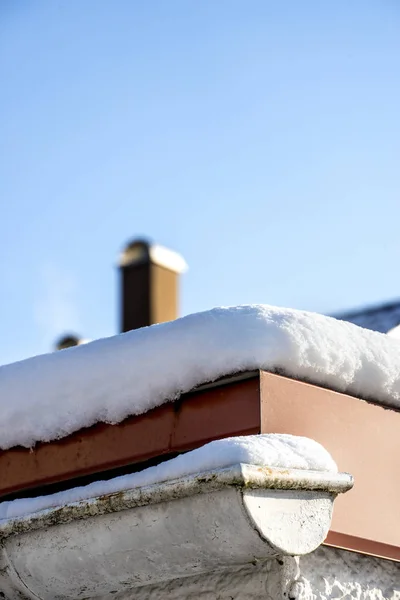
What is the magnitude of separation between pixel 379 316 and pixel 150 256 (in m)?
3.44

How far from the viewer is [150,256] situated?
8961mm

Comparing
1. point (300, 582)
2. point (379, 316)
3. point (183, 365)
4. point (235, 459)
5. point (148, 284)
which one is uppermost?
point (148, 284)

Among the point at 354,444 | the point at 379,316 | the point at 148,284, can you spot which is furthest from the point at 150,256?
the point at 354,444

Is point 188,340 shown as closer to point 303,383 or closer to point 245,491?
point 303,383

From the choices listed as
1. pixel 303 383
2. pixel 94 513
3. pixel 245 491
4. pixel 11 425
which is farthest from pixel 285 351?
pixel 11 425

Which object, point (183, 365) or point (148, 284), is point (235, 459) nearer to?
point (183, 365)

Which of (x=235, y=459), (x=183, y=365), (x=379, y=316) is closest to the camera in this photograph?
(x=235, y=459)

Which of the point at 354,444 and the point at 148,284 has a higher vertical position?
the point at 148,284

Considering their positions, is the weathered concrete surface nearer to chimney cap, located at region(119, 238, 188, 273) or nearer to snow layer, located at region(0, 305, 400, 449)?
snow layer, located at region(0, 305, 400, 449)

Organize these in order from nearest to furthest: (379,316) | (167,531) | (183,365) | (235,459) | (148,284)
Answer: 1. (235,459)
2. (167,531)
3. (183,365)
4. (379,316)
5. (148,284)

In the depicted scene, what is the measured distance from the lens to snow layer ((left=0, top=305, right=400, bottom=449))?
67.9 inches

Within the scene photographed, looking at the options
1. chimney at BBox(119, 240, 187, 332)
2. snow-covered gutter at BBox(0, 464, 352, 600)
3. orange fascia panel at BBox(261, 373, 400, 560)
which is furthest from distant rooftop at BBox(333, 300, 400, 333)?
snow-covered gutter at BBox(0, 464, 352, 600)

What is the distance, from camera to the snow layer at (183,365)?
5.66 feet

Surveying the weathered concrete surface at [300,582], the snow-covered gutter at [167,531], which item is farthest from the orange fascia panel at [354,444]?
the snow-covered gutter at [167,531]
